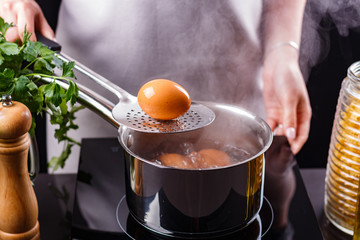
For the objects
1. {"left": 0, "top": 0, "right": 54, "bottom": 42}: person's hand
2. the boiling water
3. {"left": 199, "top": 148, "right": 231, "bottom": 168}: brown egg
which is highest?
{"left": 0, "top": 0, "right": 54, "bottom": 42}: person's hand

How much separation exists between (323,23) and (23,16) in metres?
0.57

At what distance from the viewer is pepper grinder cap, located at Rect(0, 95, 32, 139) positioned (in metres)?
0.50

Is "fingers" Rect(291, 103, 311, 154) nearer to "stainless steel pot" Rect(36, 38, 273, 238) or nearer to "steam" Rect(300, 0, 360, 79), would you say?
"steam" Rect(300, 0, 360, 79)

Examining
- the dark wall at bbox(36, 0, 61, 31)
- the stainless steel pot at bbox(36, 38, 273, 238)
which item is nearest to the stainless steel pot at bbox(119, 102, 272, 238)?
the stainless steel pot at bbox(36, 38, 273, 238)

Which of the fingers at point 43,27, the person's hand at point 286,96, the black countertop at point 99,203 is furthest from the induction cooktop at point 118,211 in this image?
the fingers at point 43,27

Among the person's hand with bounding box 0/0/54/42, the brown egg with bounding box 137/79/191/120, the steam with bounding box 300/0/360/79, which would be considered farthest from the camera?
the steam with bounding box 300/0/360/79

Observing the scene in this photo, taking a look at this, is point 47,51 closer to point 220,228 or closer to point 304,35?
point 220,228

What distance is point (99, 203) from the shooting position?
688 millimetres

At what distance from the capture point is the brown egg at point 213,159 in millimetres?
646

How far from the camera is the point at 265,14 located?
36.4 inches

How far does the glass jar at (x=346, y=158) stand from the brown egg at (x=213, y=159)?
16 cm

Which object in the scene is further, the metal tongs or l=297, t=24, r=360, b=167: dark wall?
l=297, t=24, r=360, b=167: dark wall

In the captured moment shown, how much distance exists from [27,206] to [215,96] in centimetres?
52

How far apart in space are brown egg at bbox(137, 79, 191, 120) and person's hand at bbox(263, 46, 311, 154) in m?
0.36
